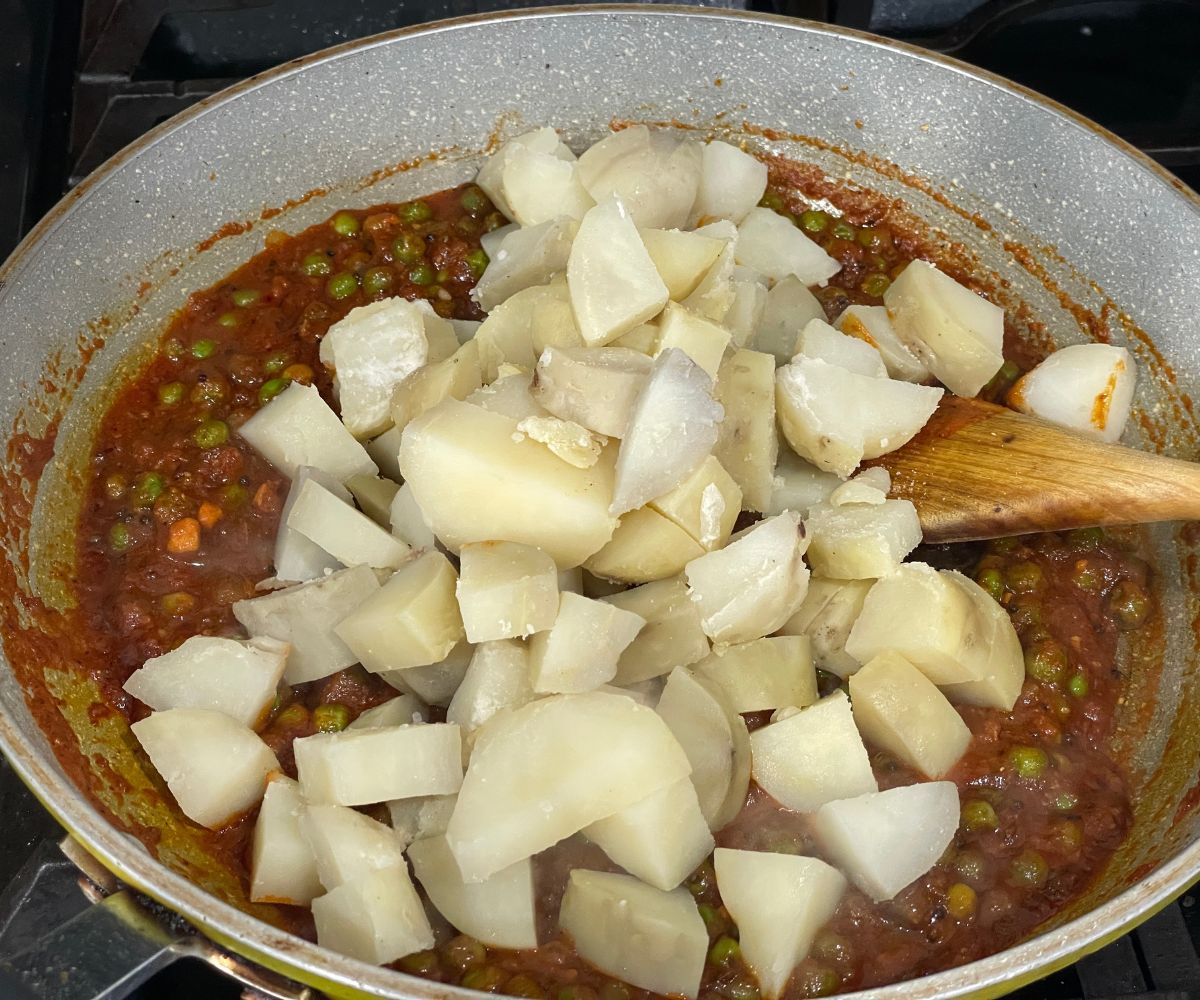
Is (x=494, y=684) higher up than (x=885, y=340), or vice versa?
(x=885, y=340)

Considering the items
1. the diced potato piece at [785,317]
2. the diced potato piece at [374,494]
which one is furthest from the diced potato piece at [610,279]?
the diced potato piece at [374,494]

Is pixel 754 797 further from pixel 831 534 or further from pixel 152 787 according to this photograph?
pixel 152 787

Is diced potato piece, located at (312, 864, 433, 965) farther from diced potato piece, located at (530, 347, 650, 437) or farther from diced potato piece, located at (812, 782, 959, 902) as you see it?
diced potato piece, located at (530, 347, 650, 437)

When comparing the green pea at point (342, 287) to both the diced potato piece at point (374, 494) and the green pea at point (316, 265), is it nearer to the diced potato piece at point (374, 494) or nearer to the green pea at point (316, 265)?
the green pea at point (316, 265)

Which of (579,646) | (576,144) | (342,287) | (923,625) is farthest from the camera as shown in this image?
(576,144)

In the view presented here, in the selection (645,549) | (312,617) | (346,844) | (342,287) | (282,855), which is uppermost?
(342,287)

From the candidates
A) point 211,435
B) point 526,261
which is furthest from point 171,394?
point 526,261

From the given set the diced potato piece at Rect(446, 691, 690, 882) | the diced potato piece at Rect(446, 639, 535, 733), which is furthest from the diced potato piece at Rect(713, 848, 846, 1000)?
the diced potato piece at Rect(446, 639, 535, 733)

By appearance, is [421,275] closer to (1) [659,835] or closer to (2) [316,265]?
(2) [316,265]
